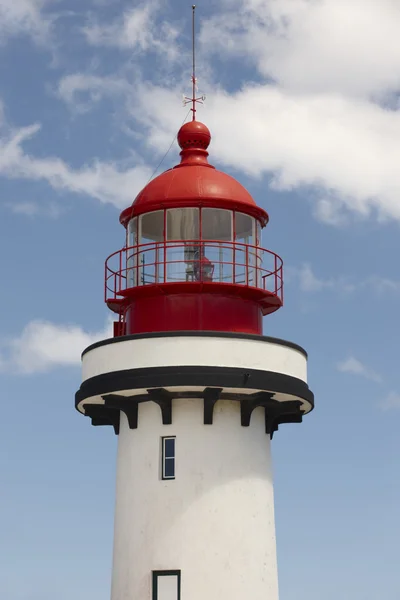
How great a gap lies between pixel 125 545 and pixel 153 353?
4.31 m

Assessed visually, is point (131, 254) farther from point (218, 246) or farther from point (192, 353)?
point (192, 353)

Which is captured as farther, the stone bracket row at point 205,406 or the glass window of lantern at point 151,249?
the glass window of lantern at point 151,249

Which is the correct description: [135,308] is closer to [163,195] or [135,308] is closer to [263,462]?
[163,195]

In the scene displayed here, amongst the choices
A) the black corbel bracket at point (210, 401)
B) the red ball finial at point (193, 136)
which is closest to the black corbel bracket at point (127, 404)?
the black corbel bracket at point (210, 401)

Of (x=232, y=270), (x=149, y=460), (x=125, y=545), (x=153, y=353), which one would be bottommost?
(x=125, y=545)

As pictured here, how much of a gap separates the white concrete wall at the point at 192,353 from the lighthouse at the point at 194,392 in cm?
3

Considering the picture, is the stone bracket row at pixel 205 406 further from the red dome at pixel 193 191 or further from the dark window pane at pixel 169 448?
the red dome at pixel 193 191

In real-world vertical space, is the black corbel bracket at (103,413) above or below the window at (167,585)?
above

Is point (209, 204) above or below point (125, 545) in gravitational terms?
above

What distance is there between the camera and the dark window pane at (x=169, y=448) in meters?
27.5

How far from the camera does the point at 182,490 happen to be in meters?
27.1

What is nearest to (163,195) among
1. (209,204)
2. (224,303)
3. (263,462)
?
(209,204)

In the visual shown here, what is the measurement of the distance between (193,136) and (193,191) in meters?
2.29

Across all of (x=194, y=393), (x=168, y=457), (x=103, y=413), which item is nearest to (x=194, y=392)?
(x=194, y=393)
